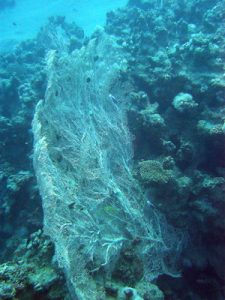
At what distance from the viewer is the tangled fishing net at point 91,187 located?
14.8 feet

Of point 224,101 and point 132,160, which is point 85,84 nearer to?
point 132,160

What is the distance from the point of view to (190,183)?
5828 millimetres

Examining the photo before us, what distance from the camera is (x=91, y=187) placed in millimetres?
5402

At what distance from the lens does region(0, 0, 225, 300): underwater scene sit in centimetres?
452

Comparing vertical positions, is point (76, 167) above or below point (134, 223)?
above

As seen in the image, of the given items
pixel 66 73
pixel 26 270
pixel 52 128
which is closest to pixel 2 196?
pixel 52 128

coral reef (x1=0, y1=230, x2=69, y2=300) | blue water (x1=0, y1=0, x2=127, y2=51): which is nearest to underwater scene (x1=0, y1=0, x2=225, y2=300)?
coral reef (x1=0, y1=230, x2=69, y2=300)

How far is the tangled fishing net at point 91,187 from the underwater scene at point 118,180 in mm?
20

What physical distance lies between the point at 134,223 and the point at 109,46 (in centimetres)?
606

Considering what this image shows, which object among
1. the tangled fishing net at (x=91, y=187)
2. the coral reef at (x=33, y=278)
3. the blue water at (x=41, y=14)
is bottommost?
the coral reef at (x=33, y=278)

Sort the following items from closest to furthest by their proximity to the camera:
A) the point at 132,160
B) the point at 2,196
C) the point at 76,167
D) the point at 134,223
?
1. the point at 134,223
2. the point at 76,167
3. the point at 132,160
4. the point at 2,196

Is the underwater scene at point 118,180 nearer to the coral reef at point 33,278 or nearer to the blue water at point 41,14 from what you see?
the coral reef at point 33,278

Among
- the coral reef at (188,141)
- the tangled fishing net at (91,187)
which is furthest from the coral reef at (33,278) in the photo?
the coral reef at (188,141)

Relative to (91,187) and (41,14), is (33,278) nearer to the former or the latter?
(91,187)
